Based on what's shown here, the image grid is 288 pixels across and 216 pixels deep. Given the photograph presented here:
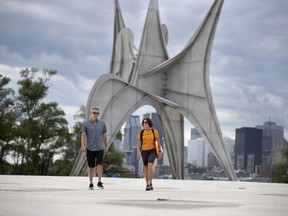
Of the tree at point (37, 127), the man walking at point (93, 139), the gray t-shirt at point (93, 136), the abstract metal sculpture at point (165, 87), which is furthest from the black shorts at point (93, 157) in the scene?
the tree at point (37, 127)

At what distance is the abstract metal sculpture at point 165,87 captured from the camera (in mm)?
26859

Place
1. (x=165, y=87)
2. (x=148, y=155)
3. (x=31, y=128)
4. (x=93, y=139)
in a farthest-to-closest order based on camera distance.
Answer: (x=31, y=128) → (x=165, y=87) → (x=148, y=155) → (x=93, y=139)

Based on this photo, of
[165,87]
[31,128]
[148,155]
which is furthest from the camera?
[31,128]

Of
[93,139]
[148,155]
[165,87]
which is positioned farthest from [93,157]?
[165,87]

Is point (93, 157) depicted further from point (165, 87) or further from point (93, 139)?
point (165, 87)

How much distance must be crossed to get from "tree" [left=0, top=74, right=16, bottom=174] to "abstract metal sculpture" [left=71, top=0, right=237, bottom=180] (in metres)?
13.9

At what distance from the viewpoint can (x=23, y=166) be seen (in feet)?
141

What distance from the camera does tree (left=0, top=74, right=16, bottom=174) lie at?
41.6 meters

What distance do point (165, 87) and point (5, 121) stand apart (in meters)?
17.4

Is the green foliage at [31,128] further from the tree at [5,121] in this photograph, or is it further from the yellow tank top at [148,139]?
the yellow tank top at [148,139]

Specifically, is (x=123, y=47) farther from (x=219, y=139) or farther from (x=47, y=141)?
(x=47, y=141)

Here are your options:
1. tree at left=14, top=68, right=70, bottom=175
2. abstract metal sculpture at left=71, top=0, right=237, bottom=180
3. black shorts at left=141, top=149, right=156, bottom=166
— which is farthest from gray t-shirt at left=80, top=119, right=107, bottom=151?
tree at left=14, top=68, right=70, bottom=175

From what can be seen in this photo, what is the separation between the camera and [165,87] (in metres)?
29.3

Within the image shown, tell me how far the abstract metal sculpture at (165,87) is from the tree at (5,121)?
13930 millimetres
